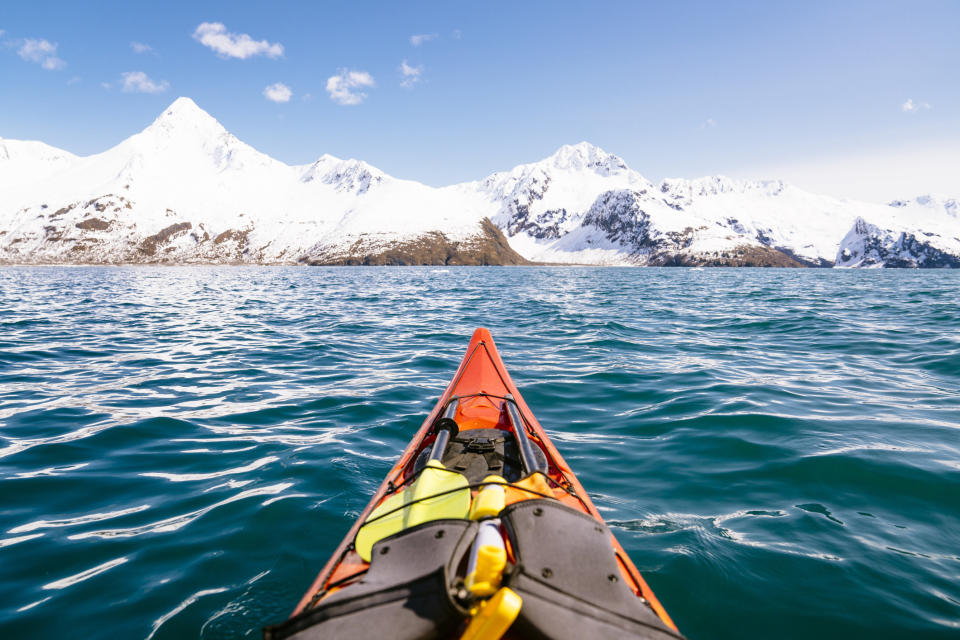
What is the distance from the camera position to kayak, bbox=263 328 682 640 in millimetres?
1854

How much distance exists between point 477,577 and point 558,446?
14.8 feet

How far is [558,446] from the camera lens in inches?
249

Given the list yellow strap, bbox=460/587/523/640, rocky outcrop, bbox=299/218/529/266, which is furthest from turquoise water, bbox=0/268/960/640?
rocky outcrop, bbox=299/218/529/266

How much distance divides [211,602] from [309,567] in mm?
683

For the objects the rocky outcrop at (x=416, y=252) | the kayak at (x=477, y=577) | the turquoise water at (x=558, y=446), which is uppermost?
the rocky outcrop at (x=416, y=252)

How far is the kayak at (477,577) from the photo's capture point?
1.85 metres

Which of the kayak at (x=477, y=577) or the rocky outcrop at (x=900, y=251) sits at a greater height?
the rocky outcrop at (x=900, y=251)

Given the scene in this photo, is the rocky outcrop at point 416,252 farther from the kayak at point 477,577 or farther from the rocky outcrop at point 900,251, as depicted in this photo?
the rocky outcrop at point 900,251

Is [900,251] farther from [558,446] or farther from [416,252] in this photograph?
[558,446]

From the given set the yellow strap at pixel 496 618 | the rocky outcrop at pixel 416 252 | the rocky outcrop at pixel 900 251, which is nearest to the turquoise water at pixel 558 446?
the yellow strap at pixel 496 618

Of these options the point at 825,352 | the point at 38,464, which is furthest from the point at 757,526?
the point at 825,352

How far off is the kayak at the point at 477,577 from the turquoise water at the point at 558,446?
113 cm

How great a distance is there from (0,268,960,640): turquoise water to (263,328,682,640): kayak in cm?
113

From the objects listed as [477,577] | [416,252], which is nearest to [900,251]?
[416,252]
